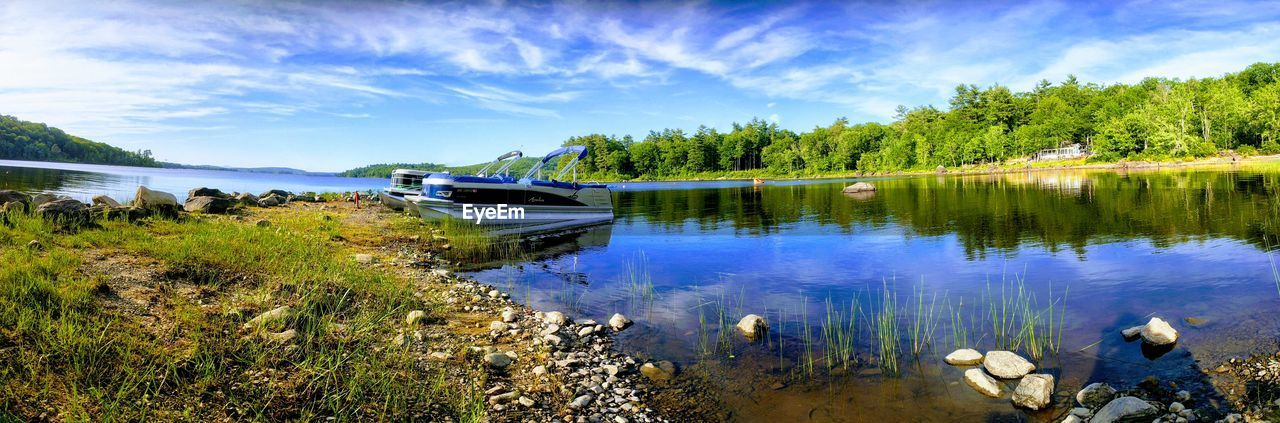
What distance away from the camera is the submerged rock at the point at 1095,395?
6.62 meters

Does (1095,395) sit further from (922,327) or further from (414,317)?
(414,317)

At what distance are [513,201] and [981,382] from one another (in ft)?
80.1

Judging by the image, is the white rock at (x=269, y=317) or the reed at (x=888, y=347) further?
the reed at (x=888, y=347)

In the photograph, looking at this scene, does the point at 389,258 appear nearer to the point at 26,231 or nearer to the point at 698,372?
the point at 26,231

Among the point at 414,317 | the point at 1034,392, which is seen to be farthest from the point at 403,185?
the point at 1034,392

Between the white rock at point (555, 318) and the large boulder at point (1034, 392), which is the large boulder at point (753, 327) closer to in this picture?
the white rock at point (555, 318)

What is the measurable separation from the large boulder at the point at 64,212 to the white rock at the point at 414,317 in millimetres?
10124

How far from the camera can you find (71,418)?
481cm

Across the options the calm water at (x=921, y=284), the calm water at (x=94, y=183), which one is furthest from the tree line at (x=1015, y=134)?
the calm water at (x=94, y=183)

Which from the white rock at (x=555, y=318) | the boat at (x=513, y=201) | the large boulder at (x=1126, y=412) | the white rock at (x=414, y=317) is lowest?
the large boulder at (x=1126, y=412)

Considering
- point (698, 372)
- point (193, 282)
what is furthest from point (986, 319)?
point (193, 282)

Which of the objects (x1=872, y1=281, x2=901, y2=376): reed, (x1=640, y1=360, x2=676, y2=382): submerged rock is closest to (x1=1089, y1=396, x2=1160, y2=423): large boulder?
(x1=872, y1=281, x2=901, y2=376): reed

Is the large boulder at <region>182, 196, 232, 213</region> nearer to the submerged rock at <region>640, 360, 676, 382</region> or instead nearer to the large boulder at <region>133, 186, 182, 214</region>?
the large boulder at <region>133, 186, 182, 214</region>

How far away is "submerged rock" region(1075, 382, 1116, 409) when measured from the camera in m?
6.62
